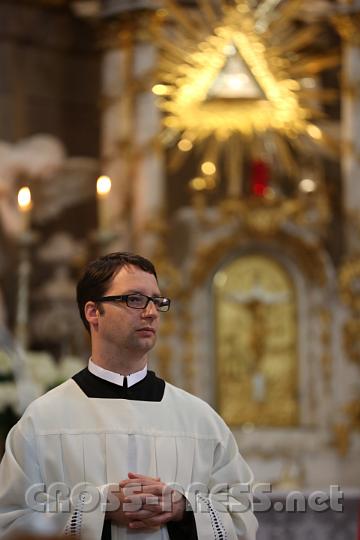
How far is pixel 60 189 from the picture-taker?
9.79m

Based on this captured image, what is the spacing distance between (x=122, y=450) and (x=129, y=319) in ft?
1.29

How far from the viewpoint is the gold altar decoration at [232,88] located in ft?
31.3

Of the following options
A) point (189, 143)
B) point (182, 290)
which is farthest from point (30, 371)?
point (189, 143)

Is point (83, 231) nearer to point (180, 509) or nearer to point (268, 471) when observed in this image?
point (268, 471)

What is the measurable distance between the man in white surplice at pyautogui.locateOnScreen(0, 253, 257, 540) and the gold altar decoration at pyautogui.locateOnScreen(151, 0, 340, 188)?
5929 mm

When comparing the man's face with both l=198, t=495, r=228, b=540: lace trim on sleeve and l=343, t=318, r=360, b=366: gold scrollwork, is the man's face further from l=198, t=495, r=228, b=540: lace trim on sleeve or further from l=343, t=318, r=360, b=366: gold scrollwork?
l=343, t=318, r=360, b=366: gold scrollwork

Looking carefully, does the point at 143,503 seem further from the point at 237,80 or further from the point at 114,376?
the point at 237,80

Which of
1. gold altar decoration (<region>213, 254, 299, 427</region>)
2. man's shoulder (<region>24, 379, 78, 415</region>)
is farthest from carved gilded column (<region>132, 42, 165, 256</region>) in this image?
man's shoulder (<region>24, 379, 78, 415</region>)

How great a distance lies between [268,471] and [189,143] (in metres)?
2.67

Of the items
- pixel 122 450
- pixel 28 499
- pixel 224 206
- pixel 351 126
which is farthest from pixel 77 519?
pixel 351 126

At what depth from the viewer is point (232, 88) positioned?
9.54m

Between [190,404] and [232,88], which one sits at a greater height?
[232,88]

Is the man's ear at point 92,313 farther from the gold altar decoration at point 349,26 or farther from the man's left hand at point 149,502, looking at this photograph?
the gold altar decoration at point 349,26

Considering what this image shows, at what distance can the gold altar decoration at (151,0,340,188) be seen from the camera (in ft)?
31.3
